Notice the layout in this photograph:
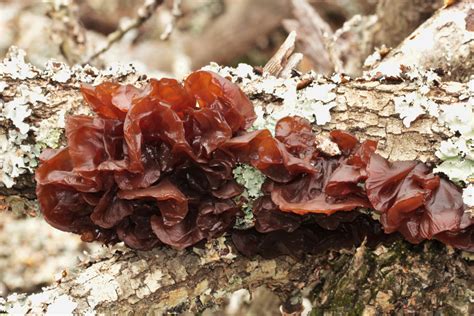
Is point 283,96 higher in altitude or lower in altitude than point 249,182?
higher

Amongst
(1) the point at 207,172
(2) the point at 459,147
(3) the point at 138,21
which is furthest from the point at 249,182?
(3) the point at 138,21

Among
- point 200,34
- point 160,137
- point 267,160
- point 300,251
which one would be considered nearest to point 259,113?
point 267,160

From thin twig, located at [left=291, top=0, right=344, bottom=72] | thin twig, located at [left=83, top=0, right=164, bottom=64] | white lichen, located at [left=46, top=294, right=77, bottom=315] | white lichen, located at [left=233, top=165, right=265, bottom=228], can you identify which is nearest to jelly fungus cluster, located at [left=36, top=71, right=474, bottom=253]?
white lichen, located at [left=233, top=165, right=265, bottom=228]

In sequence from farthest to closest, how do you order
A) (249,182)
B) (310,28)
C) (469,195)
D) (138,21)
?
(310,28)
(138,21)
(249,182)
(469,195)

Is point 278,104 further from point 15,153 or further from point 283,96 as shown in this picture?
point 15,153

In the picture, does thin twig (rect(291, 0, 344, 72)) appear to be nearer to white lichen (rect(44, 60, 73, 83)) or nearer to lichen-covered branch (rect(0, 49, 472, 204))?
lichen-covered branch (rect(0, 49, 472, 204))

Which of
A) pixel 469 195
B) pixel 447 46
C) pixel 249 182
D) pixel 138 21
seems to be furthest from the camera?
pixel 138 21

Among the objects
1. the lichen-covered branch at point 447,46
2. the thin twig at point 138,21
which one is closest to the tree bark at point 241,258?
the lichen-covered branch at point 447,46
